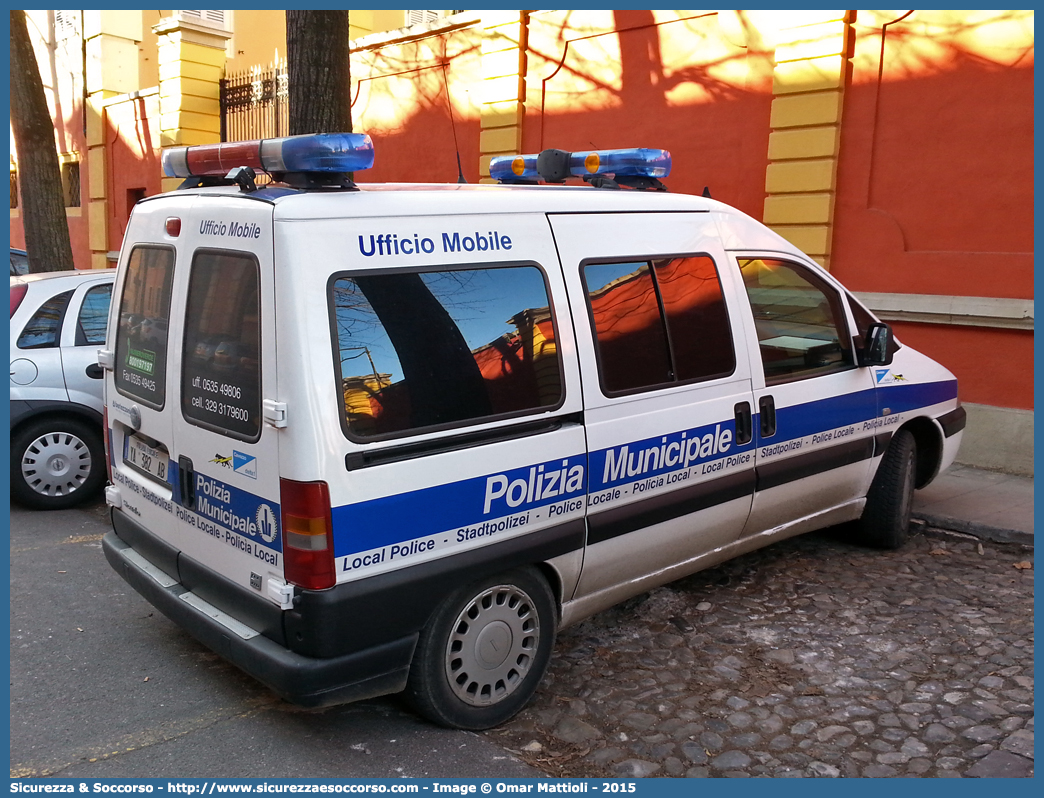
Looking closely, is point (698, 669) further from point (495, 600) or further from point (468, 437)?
point (468, 437)

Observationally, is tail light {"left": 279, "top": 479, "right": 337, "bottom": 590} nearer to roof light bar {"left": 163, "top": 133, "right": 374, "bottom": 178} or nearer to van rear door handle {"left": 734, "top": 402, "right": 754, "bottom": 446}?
roof light bar {"left": 163, "top": 133, "right": 374, "bottom": 178}

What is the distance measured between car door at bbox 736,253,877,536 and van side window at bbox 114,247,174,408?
2.58 meters

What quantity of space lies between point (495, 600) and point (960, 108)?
6.09 meters

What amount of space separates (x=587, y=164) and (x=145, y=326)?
7.09 ft


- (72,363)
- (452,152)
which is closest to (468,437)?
(72,363)

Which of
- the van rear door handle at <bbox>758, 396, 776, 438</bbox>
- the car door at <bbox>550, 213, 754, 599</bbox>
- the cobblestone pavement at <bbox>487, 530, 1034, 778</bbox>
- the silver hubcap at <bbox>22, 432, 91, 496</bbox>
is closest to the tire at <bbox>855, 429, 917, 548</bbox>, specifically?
the cobblestone pavement at <bbox>487, 530, 1034, 778</bbox>

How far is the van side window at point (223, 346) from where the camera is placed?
10.6ft

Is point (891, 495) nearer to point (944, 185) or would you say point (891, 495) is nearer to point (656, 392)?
point (656, 392)

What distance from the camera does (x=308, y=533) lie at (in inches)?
122

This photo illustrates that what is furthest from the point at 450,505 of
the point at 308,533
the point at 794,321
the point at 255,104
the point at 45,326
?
the point at 255,104

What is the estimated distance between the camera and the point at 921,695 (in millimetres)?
3873

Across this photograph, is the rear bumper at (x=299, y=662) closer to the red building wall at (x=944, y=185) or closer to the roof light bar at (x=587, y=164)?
the roof light bar at (x=587, y=164)

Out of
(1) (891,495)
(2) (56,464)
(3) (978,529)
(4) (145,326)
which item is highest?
(4) (145,326)

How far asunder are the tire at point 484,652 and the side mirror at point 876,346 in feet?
7.65
